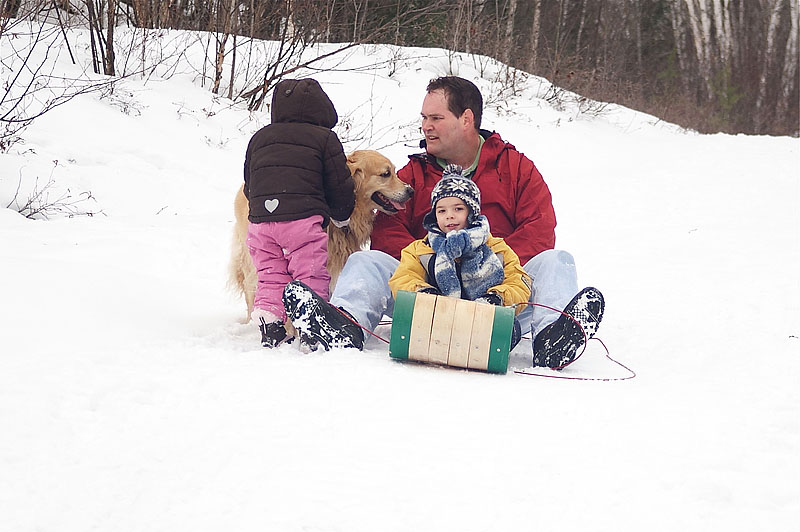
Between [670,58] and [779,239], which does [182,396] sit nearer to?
[779,239]

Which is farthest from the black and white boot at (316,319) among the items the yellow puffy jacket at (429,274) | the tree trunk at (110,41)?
the tree trunk at (110,41)

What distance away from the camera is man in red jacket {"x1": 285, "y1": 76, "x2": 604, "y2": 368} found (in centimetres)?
277

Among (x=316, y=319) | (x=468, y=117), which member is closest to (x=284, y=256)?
(x=316, y=319)

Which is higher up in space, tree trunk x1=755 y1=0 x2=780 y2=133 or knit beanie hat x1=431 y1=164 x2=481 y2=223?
tree trunk x1=755 y1=0 x2=780 y2=133

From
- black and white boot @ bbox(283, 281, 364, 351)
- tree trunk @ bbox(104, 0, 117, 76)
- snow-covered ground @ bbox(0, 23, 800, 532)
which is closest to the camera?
snow-covered ground @ bbox(0, 23, 800, 532)

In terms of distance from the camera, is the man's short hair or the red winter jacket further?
the man's short hair

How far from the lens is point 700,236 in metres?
6.16

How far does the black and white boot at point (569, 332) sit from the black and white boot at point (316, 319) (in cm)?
72

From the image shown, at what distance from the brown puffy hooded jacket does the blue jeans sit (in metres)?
0.31

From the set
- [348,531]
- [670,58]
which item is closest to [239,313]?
[348,531]

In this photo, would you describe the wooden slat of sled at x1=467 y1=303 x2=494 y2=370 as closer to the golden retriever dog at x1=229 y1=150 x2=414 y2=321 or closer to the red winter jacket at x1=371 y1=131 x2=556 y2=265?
the red winter jacket at x1=371 y1=131 x2=556 y2=265

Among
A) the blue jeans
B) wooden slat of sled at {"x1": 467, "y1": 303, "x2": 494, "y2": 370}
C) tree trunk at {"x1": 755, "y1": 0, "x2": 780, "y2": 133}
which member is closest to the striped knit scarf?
the blue jeans

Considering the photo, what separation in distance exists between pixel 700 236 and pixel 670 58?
19458 mm

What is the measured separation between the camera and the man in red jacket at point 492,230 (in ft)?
9.08
